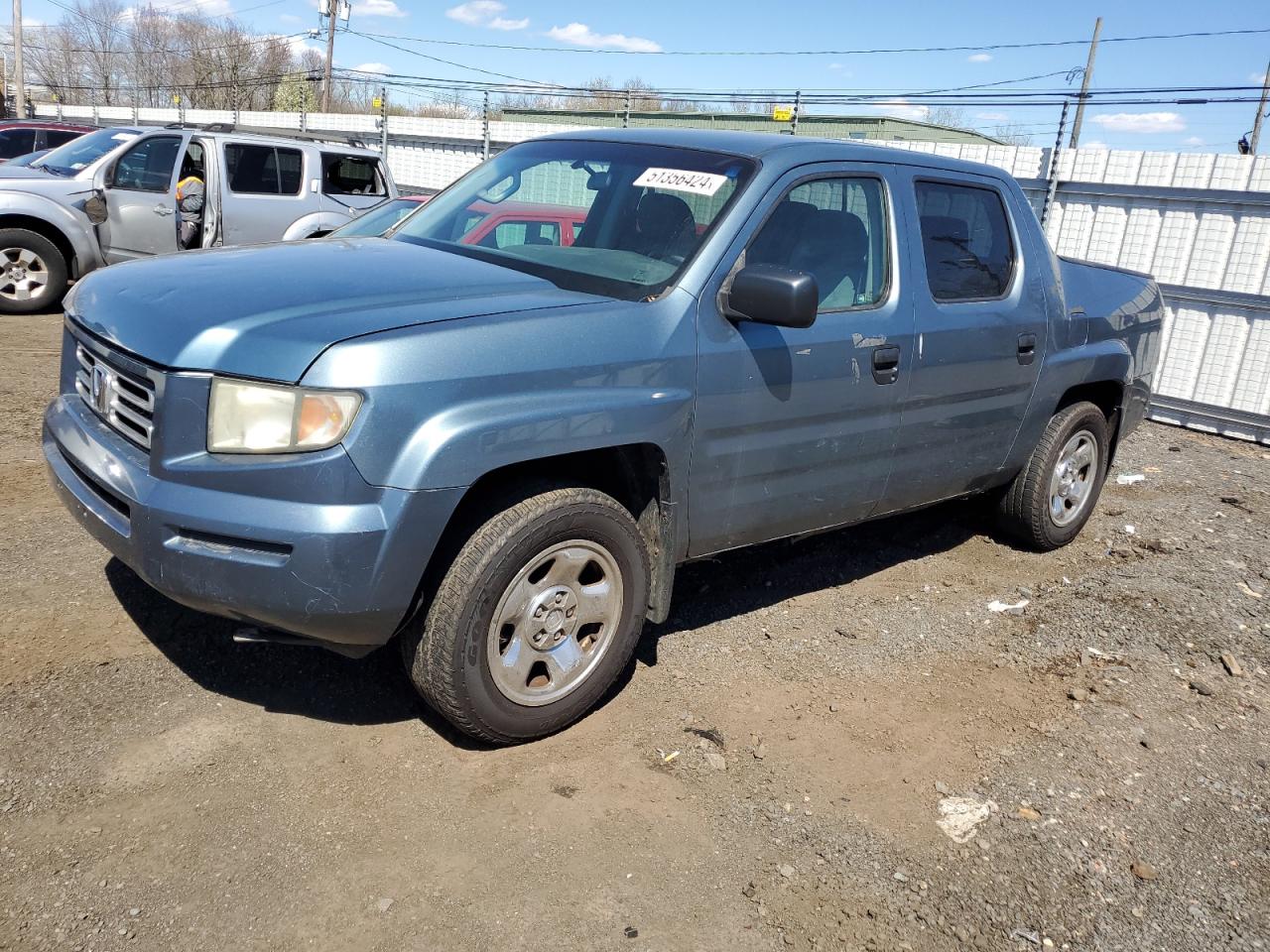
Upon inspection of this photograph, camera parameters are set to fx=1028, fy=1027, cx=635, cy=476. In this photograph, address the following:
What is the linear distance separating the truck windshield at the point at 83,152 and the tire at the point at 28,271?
1.37 metres

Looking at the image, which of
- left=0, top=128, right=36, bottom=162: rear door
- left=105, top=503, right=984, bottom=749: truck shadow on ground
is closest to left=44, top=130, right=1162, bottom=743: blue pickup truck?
left=105, top=503, right=984, bottom=749: truck shadow on ground

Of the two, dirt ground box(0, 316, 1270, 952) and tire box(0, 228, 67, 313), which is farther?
tire box(0, 228, 67, 313)

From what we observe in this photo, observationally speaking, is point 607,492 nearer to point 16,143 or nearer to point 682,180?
point 682,180

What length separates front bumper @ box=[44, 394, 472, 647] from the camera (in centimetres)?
269

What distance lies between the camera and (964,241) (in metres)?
4.54

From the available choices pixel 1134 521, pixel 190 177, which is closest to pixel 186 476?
pixel 1134 521

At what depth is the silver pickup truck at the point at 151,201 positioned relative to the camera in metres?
9.62

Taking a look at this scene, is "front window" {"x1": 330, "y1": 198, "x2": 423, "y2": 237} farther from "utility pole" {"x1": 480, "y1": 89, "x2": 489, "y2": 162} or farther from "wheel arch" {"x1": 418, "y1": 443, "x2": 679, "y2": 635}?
"utility pole" {"x1": 480, "y1": 89, "x2": 489, "y2": 162}

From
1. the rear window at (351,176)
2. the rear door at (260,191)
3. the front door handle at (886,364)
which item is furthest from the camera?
the rear window at (351,176)

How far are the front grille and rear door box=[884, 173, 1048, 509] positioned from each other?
2792 mm

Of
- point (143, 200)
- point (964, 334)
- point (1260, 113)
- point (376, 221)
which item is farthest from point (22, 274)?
point (1260, 113)

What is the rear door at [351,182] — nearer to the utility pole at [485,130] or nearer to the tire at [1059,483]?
the utility pole at [485,130]

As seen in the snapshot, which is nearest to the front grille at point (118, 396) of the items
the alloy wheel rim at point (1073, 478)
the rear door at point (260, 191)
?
the alloy wheel rim at point (1073, 478)

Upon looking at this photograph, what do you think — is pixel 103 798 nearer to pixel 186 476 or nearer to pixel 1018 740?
pixel 186 476
